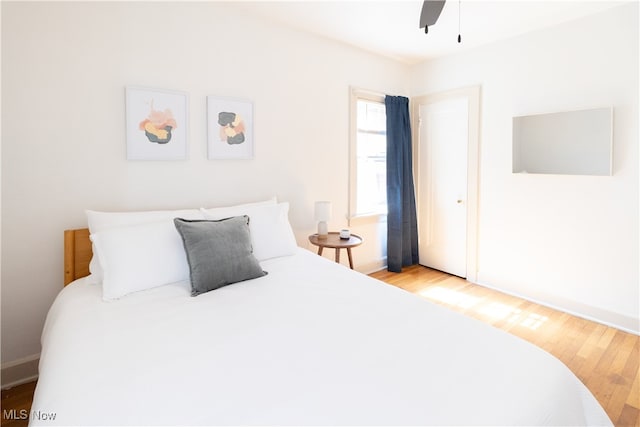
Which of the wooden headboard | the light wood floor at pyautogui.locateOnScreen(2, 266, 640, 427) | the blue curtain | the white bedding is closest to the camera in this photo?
the white bedding

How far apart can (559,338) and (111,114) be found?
143 inches

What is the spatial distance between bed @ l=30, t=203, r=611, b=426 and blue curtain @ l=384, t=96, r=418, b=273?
7.43 ft

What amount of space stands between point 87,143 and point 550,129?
12.0 feet

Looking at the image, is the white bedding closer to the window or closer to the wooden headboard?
the wooden headboard

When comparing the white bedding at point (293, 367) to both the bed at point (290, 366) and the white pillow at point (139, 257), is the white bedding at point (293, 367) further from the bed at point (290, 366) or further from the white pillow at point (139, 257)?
the white pillow at point (139, 257)

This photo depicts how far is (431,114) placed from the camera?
4.04m

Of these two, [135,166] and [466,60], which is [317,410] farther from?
[466,60]

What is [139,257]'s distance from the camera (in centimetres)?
189

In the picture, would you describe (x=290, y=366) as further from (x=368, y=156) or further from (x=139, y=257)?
(x=368, y=156)

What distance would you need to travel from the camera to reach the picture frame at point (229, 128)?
2.71 meters

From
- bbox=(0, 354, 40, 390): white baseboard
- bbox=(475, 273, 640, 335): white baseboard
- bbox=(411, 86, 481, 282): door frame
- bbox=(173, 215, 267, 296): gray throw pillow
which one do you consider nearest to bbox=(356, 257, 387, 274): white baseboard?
bbox=(411, 86, 481, 282): door frame

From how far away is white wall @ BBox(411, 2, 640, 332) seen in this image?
2.67 m

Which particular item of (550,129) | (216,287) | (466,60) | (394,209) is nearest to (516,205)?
(550,129)

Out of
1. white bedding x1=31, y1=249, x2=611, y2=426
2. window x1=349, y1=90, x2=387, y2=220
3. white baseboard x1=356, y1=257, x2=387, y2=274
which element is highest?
window x1=349, y1=90, x2=387, y2=220
